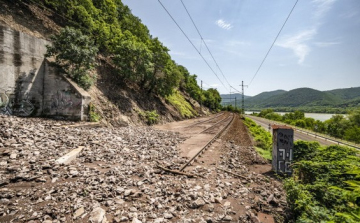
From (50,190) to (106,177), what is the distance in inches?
59.3

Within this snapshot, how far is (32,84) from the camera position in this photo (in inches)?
490

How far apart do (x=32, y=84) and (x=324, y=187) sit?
705 inches

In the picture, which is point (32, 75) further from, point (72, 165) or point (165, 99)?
point (165, 99)

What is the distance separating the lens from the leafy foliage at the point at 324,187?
347 centimetres

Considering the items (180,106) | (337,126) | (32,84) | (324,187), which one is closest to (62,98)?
(32,84)

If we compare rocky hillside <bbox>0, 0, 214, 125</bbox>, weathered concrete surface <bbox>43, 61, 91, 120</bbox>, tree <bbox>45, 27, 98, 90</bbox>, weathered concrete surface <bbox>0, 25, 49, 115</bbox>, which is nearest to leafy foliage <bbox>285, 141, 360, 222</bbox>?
weathered concrete surface <bbox>43, 61, 91, 120</bbox>

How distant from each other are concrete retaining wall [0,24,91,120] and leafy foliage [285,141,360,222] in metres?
14.1

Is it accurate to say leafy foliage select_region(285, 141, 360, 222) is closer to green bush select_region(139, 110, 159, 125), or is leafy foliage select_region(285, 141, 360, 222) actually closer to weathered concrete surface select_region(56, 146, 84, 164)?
weathered concrete surface select_region(56, 146, 84, 164)

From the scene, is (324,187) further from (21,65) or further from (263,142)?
(21,65)

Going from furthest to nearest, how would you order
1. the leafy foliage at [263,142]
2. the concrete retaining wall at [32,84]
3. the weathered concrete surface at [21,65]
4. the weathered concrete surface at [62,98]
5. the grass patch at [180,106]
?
the grass patch at [180,106], the weathered concrete surface at [62,98], the leafy foliage at [263,142], the concrete retaining wall at [32,84], the weathered concrete surface at [21,65]

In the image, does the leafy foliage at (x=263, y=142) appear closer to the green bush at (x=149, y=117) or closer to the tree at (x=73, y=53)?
the green bush at (x=149, y=117)

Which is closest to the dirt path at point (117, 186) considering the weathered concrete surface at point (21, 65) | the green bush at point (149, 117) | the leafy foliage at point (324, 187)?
the leafy foliage at point (324, 187)

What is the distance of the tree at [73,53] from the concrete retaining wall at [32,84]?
84 cm

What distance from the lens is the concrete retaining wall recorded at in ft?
36.2
